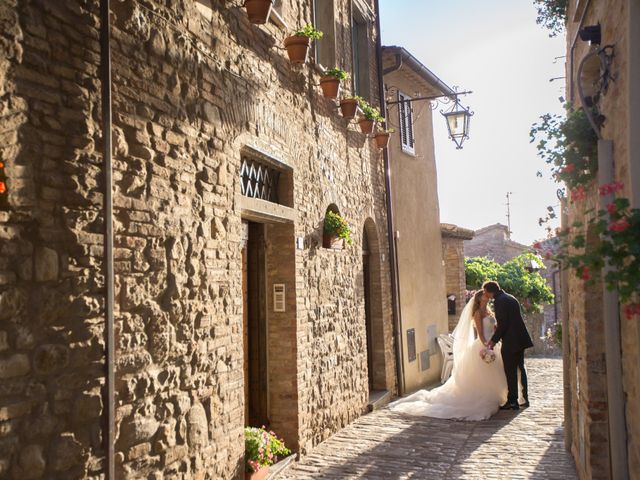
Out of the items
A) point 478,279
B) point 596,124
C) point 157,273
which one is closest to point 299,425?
point 157,273

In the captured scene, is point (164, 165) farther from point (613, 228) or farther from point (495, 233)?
point (495, 233)

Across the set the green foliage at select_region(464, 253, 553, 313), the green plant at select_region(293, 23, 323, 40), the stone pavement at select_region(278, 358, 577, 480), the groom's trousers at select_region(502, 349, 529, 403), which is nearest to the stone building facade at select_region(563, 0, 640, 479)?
the stone pavement at select_region(278, 358, 577, 480)

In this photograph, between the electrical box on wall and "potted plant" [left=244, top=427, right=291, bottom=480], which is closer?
"potted plant" [left=244, top=427, right=291, bottom=480]

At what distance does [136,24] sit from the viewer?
4145mm

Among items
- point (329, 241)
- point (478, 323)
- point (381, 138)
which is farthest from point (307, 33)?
point (478, 323)

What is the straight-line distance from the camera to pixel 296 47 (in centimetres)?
661

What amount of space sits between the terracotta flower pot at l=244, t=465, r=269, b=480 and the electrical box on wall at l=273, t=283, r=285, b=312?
1637 millimetres

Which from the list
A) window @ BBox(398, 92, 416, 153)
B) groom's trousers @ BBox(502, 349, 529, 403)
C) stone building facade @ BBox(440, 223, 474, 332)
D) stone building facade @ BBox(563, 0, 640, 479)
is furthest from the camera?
stone building facade @ BBox(440, 223, 474, 332)

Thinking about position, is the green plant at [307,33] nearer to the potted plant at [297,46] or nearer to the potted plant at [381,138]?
the potted plant at [297,46]

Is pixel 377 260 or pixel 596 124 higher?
pixel 596 124

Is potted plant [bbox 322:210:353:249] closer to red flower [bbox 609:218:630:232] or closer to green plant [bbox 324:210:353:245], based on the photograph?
green plant [bbox 324:210:353:245]

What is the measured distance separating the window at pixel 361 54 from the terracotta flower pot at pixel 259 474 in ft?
21.1

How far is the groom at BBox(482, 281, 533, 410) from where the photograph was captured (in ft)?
29.8

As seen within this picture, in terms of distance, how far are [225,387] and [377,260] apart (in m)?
5.39
